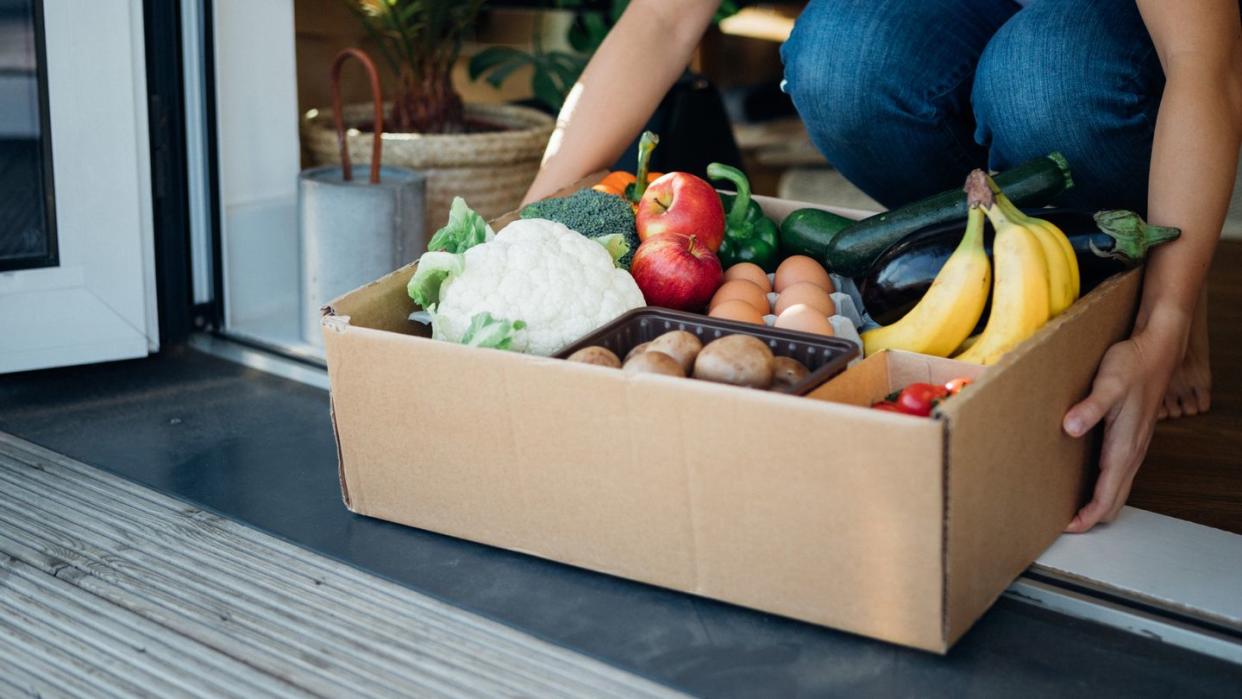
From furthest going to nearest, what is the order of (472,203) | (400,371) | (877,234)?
(472,203), (877,234), (400,371)

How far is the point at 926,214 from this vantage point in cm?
142

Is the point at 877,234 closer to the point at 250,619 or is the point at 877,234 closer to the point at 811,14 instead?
the point at 811,14

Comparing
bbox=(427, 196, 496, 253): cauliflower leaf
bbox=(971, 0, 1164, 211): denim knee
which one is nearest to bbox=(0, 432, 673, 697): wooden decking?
bbox=(427, 196, 496, 253): cauliflower leaf

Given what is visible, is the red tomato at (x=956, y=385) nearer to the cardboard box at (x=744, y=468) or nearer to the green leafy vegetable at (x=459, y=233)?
the cardboard box at (x=744, y=468)

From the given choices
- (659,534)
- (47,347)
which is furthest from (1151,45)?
(47,347)

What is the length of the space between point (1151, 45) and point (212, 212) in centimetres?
128

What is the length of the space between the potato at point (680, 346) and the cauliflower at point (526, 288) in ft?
0.39

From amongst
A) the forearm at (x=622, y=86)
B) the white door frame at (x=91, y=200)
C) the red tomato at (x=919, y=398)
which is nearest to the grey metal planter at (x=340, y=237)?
the white door frame at (x=91, y=200)

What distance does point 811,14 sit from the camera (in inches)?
68.5

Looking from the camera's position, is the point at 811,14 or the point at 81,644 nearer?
the point at 81,644

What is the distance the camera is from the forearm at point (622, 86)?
1.60 m

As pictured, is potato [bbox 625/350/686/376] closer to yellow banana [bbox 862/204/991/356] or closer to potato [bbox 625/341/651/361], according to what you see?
potato [bbox 625/341/651/361]

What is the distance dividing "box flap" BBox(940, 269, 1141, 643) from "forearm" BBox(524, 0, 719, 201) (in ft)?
2.13

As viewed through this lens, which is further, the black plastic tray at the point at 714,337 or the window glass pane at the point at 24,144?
the window glass pane at the point at 24,144
